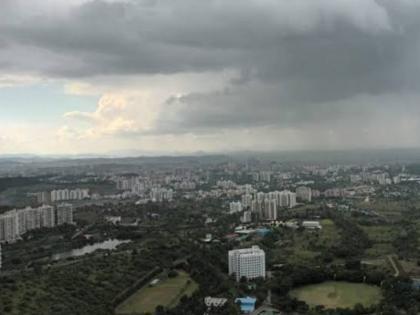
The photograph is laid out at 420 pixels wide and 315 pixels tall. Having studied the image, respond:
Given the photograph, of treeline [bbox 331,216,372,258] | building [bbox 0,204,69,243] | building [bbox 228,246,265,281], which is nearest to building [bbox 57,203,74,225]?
building [bbox 0,204,69,243]

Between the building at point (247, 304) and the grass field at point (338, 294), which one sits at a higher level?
the building at point (247, 304)

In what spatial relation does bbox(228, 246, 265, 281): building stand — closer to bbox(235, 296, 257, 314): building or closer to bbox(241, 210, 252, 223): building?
bbox(235, 296, 257, 314): building

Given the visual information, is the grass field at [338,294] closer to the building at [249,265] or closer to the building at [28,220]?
the building at [249,265]

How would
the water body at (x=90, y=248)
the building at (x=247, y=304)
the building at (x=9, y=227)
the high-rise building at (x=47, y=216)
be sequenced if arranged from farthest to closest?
the high-rise building at (x=47, y=216), the building at (x=9, y=227), the water body at (x=90, y=248), the building at (x=247, y=304)

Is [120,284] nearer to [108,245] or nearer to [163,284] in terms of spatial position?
[163,284]

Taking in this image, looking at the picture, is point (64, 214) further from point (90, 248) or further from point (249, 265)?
point (249, 265)

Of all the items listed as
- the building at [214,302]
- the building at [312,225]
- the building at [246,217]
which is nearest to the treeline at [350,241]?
the building at [312,225]
